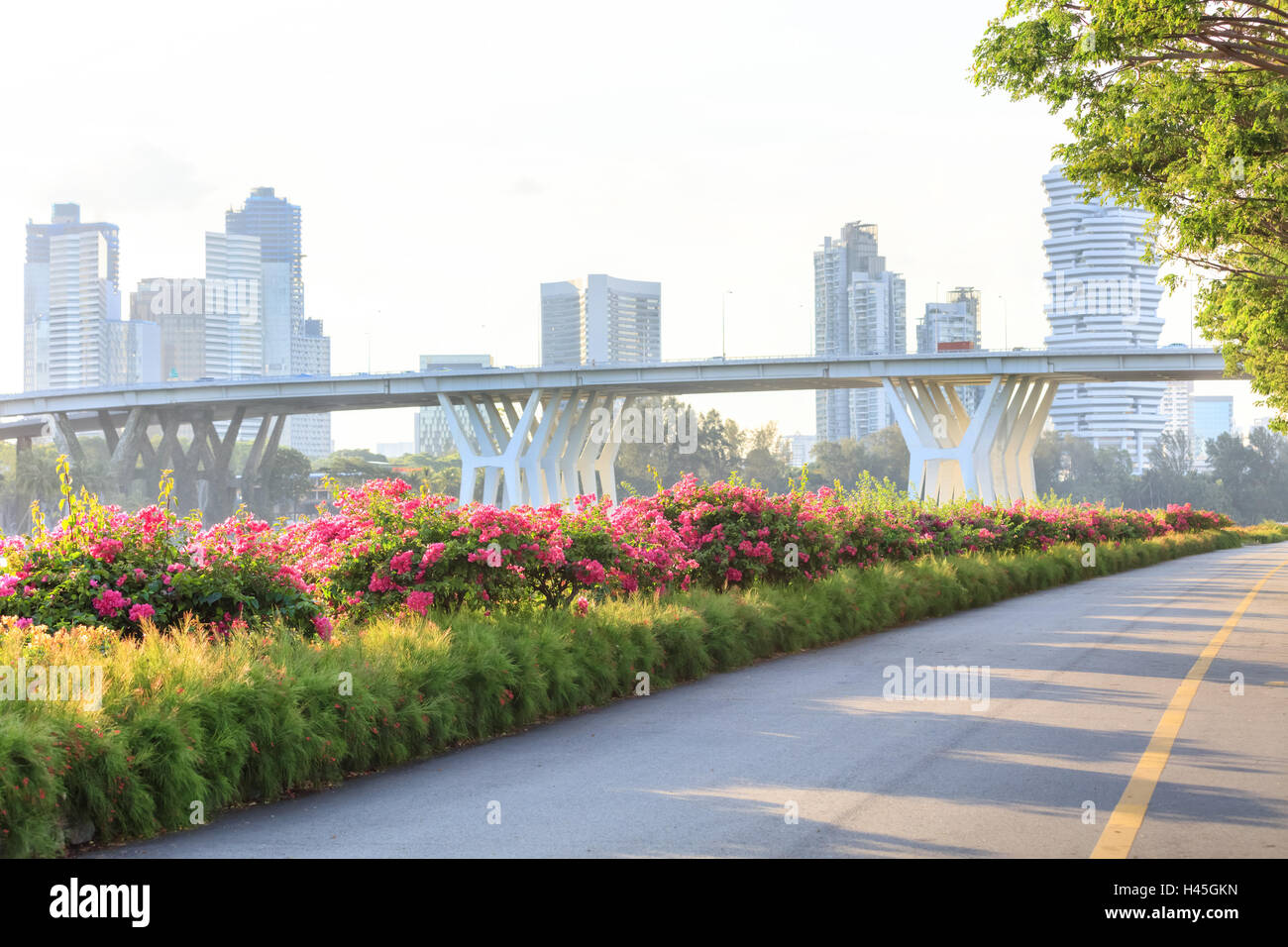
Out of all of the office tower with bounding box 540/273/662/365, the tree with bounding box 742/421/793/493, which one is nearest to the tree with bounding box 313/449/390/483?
the office tower with bounding box 540/273/662/365

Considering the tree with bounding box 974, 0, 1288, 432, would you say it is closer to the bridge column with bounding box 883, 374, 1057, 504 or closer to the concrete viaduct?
the concrete viaduct

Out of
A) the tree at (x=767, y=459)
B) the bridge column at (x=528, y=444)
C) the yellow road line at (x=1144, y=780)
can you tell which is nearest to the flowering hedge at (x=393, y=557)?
the yellow road line at (x=1144, y=780)

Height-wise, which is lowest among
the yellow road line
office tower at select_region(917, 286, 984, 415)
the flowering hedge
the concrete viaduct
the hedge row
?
the yellow road line

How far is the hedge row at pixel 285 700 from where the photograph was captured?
5945mm

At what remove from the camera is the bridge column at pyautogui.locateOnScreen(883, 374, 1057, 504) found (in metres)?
67.8

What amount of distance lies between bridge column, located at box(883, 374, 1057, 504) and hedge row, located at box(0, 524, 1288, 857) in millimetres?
56920

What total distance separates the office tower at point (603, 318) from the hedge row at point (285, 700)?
137083 mm

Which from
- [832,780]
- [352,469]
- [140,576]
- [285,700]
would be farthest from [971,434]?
[352,469]

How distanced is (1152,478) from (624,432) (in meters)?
62.6

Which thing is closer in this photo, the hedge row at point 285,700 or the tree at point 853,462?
the hedge row at point 285,700

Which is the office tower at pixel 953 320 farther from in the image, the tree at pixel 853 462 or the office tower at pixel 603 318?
the office tower at pixel 603 318

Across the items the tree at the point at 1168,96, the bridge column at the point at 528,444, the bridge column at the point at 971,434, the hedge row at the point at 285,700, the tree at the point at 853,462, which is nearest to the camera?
the hedge row at the point at 285,700

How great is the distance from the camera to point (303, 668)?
7.64 m
